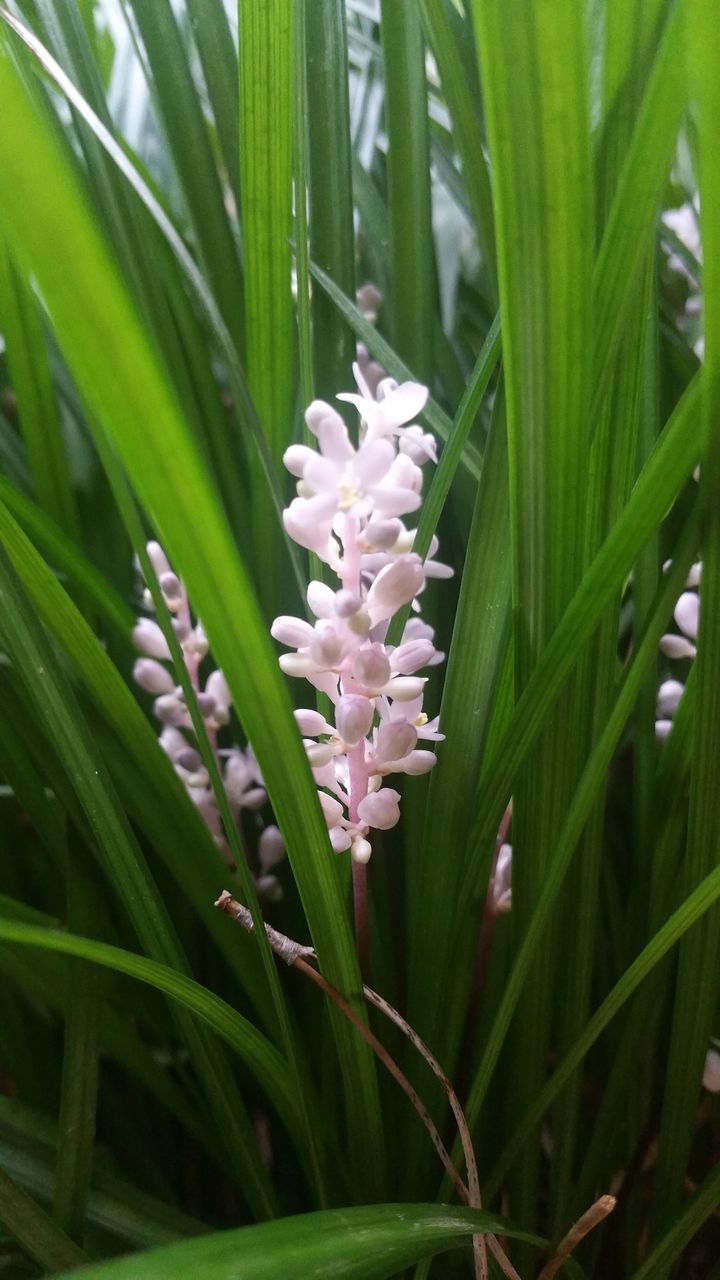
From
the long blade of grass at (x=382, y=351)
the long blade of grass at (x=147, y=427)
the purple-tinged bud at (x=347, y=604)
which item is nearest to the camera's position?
the long blade of grass at (x=147, y=427)

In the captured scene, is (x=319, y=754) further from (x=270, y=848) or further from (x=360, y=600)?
(x=270, y=848)

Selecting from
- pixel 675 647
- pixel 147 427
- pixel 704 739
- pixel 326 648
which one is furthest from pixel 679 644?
pixel 147 427

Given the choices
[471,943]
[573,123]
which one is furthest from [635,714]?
[573,123]

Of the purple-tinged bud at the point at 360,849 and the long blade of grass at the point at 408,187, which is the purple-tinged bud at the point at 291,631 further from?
the long blade of grass at the point at 408,187

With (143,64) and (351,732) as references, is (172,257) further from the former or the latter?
(351,732)

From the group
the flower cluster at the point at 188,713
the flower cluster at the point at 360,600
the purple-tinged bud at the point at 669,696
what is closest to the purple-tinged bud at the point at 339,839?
the flower cluster at the point at 360,600
